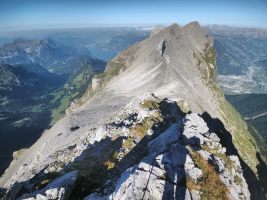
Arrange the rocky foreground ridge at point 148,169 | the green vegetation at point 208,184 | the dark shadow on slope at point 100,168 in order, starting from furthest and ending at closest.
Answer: the dark shadow on slope at point 100,168 → the green vegetation at point 208,184 → the rocky foreground ridge at point 148,169

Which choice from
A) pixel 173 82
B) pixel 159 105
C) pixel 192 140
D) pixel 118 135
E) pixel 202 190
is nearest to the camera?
pixel 202 190

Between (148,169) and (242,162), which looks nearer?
(148,169)

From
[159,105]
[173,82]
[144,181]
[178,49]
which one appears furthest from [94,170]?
[178,49]

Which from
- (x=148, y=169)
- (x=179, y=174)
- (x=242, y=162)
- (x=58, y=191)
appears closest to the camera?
(x=148, y=169)

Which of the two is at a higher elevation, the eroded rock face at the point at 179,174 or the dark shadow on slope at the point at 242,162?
the eroded rock face at the point at 179,174

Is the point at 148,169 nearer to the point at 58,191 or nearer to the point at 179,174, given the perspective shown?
the point at 179,174

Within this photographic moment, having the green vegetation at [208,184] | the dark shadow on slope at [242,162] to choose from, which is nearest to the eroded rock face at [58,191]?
the green vegetation at [208,184]

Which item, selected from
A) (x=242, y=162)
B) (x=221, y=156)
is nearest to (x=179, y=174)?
(x=221, y=156)

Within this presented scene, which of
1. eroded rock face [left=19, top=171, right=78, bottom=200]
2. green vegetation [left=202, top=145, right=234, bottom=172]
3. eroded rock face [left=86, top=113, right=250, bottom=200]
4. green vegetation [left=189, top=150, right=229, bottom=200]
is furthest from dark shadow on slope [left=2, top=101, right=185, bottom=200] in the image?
green vegetation [left=202, top=145, right=234, bottom=172]

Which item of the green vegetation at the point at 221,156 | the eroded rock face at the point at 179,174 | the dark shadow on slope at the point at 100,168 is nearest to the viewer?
the eroded rock face at the point at 179,174

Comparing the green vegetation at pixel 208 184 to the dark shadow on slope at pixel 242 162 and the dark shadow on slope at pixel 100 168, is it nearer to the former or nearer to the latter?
the dark shadow on slope at pixel 100 168

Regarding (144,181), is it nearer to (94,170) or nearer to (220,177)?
(220,177)
